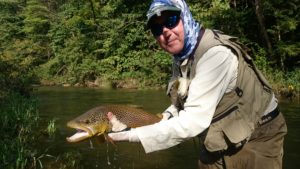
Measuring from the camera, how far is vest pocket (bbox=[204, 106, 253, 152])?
261cm

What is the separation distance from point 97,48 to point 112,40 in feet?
7.24

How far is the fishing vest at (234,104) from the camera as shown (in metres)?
2.58

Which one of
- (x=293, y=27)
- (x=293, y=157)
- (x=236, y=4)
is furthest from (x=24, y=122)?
(x=236, y=4)

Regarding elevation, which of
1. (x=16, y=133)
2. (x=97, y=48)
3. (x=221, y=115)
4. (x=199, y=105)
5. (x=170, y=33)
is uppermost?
(x=170, y=33)

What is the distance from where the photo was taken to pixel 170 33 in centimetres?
254

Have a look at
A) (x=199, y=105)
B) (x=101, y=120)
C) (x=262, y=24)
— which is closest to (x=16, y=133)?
(x=101, y=120)

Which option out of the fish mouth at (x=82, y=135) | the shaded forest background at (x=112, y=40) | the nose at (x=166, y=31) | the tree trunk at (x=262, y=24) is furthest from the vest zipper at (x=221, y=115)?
the tree trunk at (x=262, y=24)

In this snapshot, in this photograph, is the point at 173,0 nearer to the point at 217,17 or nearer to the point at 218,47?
the point at 218,47

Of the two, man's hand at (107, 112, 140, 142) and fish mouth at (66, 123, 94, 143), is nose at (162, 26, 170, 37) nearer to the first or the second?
man's hand at (107, 112, 140, 142)

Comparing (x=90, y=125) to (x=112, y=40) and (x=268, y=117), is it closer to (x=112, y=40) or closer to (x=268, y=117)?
(x=268, y=117)

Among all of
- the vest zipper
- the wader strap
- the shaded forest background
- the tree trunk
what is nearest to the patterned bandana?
the vest zipper

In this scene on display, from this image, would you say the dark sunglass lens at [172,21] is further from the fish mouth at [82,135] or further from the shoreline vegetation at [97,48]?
the shoreline vegetation at [97,48]

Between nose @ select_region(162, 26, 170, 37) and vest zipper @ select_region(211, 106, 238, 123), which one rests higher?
nose @ select_region(162, 26, 170, 37)

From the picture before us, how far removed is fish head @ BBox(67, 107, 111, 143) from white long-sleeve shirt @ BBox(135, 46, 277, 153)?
29 cm
